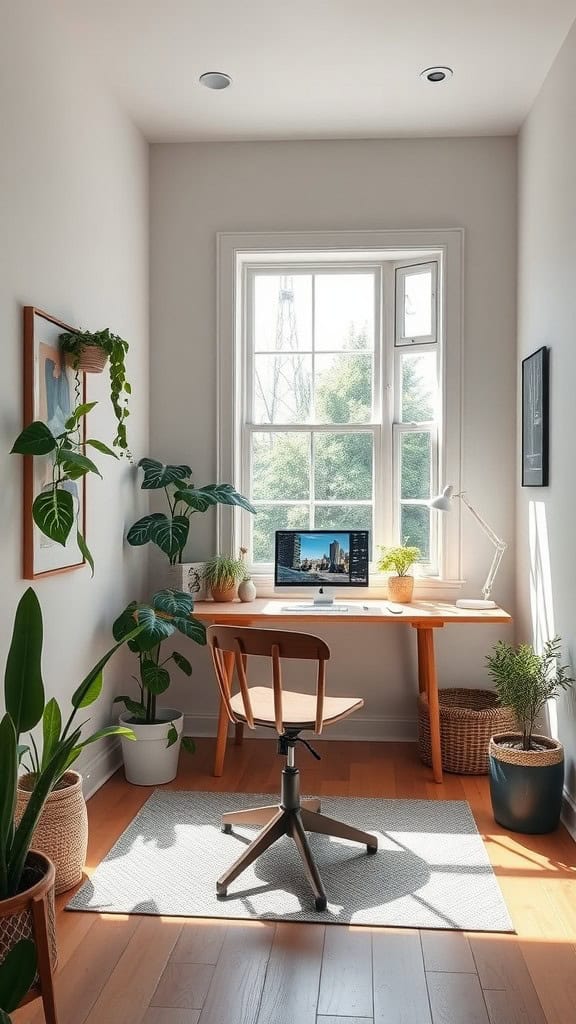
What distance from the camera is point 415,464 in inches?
169

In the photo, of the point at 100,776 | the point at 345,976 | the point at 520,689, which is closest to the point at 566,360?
the point at 520,689

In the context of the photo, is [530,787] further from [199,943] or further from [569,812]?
[199,943]

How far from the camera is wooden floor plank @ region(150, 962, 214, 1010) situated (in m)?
2.04

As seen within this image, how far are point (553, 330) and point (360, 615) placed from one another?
1.41 m

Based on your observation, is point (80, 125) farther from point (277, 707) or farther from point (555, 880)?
point (555, 880)

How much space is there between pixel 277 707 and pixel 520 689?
3.28 feet

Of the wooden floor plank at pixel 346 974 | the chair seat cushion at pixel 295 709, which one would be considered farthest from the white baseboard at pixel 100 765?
the wooden floor plank at pixel 346 974

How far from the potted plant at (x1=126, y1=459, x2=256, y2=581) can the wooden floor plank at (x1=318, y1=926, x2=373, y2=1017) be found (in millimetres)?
1842

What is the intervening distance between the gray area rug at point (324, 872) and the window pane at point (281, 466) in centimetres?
161

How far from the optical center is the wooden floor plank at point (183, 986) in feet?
6.69

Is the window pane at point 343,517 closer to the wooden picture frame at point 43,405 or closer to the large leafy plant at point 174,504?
the large leafy plant at point 174,504

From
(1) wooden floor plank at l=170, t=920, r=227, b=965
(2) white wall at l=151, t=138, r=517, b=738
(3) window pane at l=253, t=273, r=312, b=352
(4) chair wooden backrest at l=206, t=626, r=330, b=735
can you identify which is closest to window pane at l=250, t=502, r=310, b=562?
(2) white wall at l=151, t=138, r=517, b=738

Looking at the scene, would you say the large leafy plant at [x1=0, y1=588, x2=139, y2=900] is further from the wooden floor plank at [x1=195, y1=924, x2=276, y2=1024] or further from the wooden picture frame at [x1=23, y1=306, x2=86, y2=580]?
the wooden picture frame at [x1=23, y1=306, x2=86, y2=580]

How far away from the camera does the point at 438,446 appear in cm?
420
